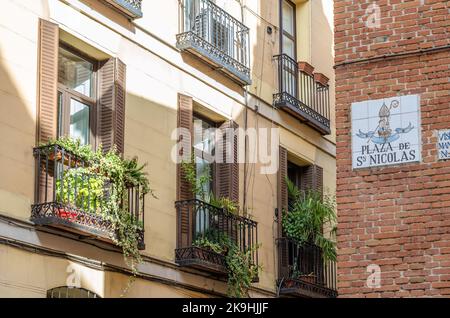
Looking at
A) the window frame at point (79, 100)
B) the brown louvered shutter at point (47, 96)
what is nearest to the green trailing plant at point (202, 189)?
the window frame at point (79, 100)

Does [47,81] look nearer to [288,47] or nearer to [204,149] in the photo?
[204,149]

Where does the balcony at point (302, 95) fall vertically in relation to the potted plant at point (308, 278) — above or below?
above

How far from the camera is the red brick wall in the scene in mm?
13805

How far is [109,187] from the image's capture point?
55.8 feet

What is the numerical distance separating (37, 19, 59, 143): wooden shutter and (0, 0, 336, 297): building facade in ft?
0.06

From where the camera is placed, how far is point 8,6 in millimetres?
16062

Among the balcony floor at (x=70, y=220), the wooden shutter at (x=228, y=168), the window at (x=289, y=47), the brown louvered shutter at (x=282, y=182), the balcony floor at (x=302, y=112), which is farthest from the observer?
the window at (x=289, y=47)

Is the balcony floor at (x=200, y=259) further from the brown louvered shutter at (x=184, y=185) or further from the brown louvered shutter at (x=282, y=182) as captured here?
the brown louvered shutter at (x=282, y=182)

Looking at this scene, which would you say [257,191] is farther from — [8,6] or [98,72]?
[8,6]

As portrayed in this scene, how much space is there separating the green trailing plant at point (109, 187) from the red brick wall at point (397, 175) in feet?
12.3

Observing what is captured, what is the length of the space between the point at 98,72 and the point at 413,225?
6079 mm

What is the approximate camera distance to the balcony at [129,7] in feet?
58.6

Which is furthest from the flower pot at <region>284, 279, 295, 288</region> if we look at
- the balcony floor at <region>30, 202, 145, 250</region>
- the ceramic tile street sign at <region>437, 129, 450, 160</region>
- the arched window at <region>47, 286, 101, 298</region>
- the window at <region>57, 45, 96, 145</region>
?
the ceramic tile street sign at <region>437, 129, 450, 160</region>

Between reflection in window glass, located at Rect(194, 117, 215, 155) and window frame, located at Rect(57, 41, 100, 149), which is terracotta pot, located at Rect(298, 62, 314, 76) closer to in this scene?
reflection in window glass, located at Rect(194, 117, 215, 155)
